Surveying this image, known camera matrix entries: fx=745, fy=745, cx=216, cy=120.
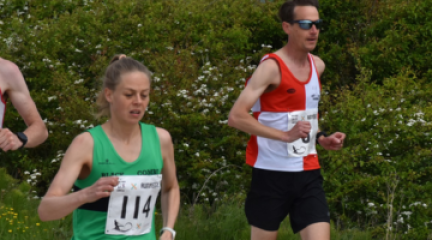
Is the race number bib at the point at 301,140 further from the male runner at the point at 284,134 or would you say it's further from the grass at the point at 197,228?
the grass at the point at 197,228

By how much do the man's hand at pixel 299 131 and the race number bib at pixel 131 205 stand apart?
41.3 inches

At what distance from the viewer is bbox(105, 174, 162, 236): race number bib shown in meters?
3.12

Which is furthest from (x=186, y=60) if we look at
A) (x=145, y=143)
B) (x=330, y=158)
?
(x=145, y=143)

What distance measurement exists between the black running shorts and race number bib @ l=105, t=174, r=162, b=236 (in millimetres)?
1284

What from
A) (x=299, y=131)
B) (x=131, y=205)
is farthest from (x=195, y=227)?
(x=131, y=205)

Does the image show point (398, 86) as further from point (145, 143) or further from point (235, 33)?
point (145, 143)

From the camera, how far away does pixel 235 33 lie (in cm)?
913

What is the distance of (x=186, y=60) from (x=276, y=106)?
146 inches

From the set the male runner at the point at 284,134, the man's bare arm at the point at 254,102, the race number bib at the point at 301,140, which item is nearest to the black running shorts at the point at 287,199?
the male runner at the point at 284,134

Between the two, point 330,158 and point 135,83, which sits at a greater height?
point 135,83

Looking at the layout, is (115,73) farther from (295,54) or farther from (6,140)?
(295,54)

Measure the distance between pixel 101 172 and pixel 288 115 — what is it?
4.99 ft

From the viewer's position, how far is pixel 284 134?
4.15 meters

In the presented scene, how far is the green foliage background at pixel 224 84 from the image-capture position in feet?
21.3
